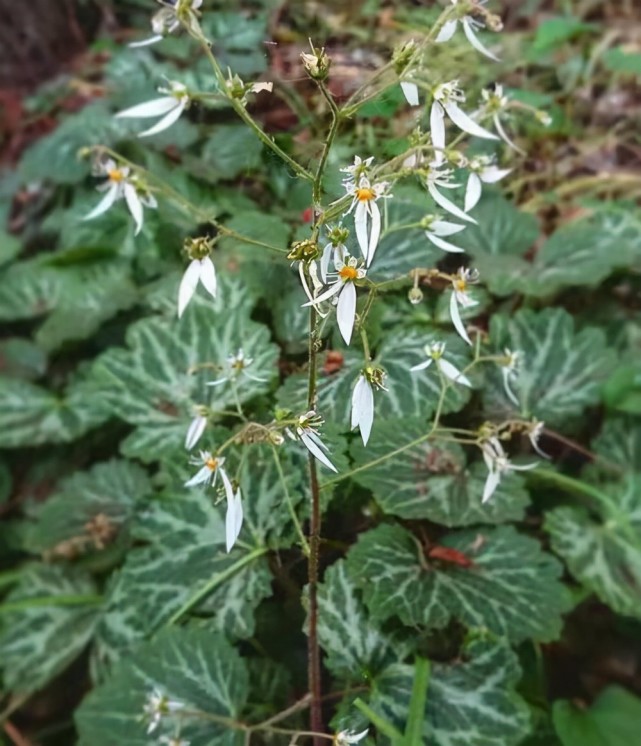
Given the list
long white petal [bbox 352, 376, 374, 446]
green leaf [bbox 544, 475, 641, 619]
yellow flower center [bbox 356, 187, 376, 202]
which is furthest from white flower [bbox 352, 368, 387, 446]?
green leaf [bbox 544, 475, 641, 619]

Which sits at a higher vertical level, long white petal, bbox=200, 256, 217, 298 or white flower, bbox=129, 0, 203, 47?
white flower, bbox=129, 0, 203, 47

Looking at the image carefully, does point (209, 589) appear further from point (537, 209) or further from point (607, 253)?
point (537, 209)

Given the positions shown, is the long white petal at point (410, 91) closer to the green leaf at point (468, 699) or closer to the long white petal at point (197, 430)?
the long white petal at point (197, 430)

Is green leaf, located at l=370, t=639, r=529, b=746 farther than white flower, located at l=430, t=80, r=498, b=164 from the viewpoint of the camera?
Yes

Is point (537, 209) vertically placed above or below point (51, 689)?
above

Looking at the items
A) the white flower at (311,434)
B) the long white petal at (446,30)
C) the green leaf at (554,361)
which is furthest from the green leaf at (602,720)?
the long white petal at (446,30)

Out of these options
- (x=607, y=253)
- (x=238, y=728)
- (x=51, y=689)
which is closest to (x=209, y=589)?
(x=238, y=728)

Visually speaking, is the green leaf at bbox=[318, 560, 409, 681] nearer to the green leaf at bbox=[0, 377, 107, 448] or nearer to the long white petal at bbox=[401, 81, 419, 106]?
the long white petal at bbox=[401, 81, 419, 106]

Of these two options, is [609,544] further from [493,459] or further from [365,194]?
[365,194]
